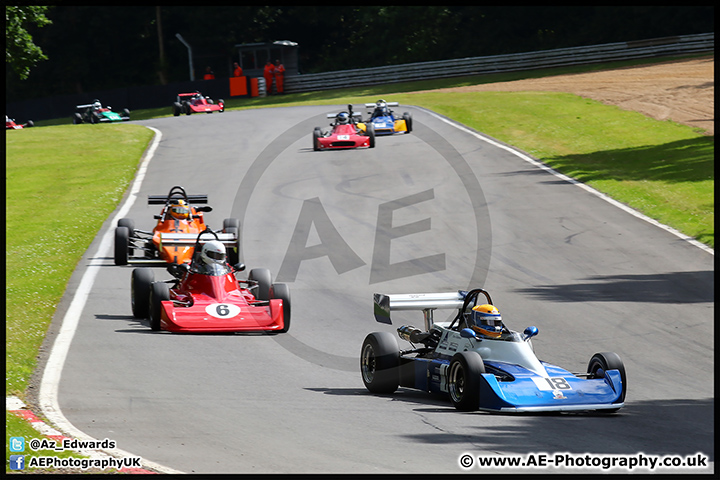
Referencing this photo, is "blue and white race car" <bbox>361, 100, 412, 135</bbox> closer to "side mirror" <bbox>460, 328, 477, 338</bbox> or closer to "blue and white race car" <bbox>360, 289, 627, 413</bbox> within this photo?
"blue and white race car" <bbox>360, 289, 627, 413</bbox>

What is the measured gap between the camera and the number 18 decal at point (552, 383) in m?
9.49

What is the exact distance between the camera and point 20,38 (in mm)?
38250

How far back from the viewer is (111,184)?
29.3 meters

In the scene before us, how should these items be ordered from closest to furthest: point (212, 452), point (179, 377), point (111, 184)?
point (212, 452) < point (179, 377) < point (111, 184)

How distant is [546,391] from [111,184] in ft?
73.0

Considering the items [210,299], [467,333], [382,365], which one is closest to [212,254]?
[210,299]

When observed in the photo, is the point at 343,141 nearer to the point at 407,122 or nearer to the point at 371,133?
the point at 371,133

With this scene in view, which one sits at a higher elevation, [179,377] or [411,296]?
[411,296]

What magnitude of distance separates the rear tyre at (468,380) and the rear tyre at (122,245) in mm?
9890

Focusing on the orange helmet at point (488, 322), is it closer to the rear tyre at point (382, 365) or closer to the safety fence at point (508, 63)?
the rear tyre at point (382, 365)

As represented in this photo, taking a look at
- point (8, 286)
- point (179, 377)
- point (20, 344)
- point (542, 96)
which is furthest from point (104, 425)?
point (542, 96)

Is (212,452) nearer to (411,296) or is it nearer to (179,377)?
(179,377)

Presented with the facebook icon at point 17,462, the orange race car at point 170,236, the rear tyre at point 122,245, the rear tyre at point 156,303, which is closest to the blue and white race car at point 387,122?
the orange race car at point 170,236

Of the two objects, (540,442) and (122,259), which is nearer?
(540,442)
